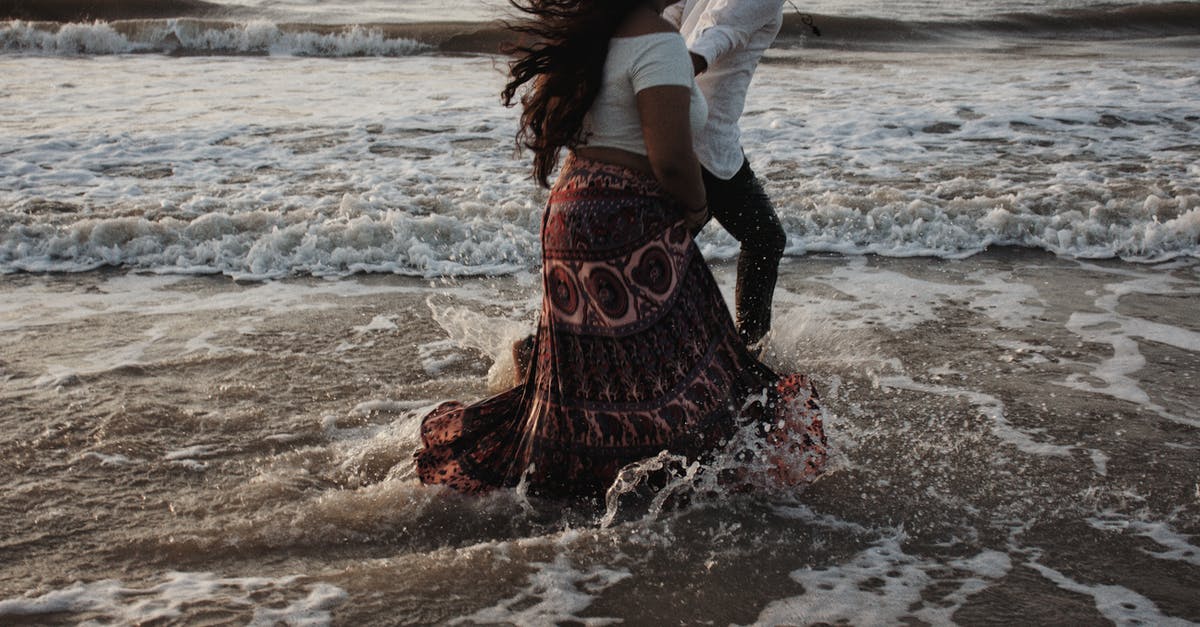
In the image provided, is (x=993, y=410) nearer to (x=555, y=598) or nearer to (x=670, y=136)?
(x=670, y=136)

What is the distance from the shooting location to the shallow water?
9.78ft

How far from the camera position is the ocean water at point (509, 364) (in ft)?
10.0

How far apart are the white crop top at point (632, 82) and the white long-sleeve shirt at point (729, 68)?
72 centimetres

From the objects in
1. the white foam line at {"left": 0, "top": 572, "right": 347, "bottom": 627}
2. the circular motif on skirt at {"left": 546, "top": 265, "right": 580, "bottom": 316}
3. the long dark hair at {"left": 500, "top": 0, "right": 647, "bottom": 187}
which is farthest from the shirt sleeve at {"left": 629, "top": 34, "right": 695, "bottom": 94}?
the white foam line at {"left": 0, "top": 572, "right": 347, "bottom": 627}

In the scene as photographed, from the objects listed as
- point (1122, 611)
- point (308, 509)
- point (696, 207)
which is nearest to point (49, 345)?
point (308, 509)

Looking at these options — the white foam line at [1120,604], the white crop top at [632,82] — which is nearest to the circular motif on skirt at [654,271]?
the white crop top at [632,82]

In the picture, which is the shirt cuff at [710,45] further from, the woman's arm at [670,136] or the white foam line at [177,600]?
the white foam line at [177,600]

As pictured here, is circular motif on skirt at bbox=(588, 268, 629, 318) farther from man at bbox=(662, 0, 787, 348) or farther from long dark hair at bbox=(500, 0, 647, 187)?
man at bbox=(662, 0, 787, 348)

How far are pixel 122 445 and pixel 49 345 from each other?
1.37 meters

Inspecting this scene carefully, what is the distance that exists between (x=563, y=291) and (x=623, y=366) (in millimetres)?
277

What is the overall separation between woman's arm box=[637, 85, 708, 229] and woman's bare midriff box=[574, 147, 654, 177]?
0.05 metres

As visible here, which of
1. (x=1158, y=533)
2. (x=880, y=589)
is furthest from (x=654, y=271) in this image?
(x=1158, y=533)

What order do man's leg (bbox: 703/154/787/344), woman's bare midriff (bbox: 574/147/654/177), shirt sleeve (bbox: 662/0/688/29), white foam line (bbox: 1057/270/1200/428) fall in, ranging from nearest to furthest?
woman's bare midriff (bbox: 574/147/654/177), man's leg (bbox: 703/154/787/344), shirt sleeve (bbox: 662/0/688/29), white foam line (bbox: 1057/270/1200/428)

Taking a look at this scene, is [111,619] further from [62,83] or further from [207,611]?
[62,83]
